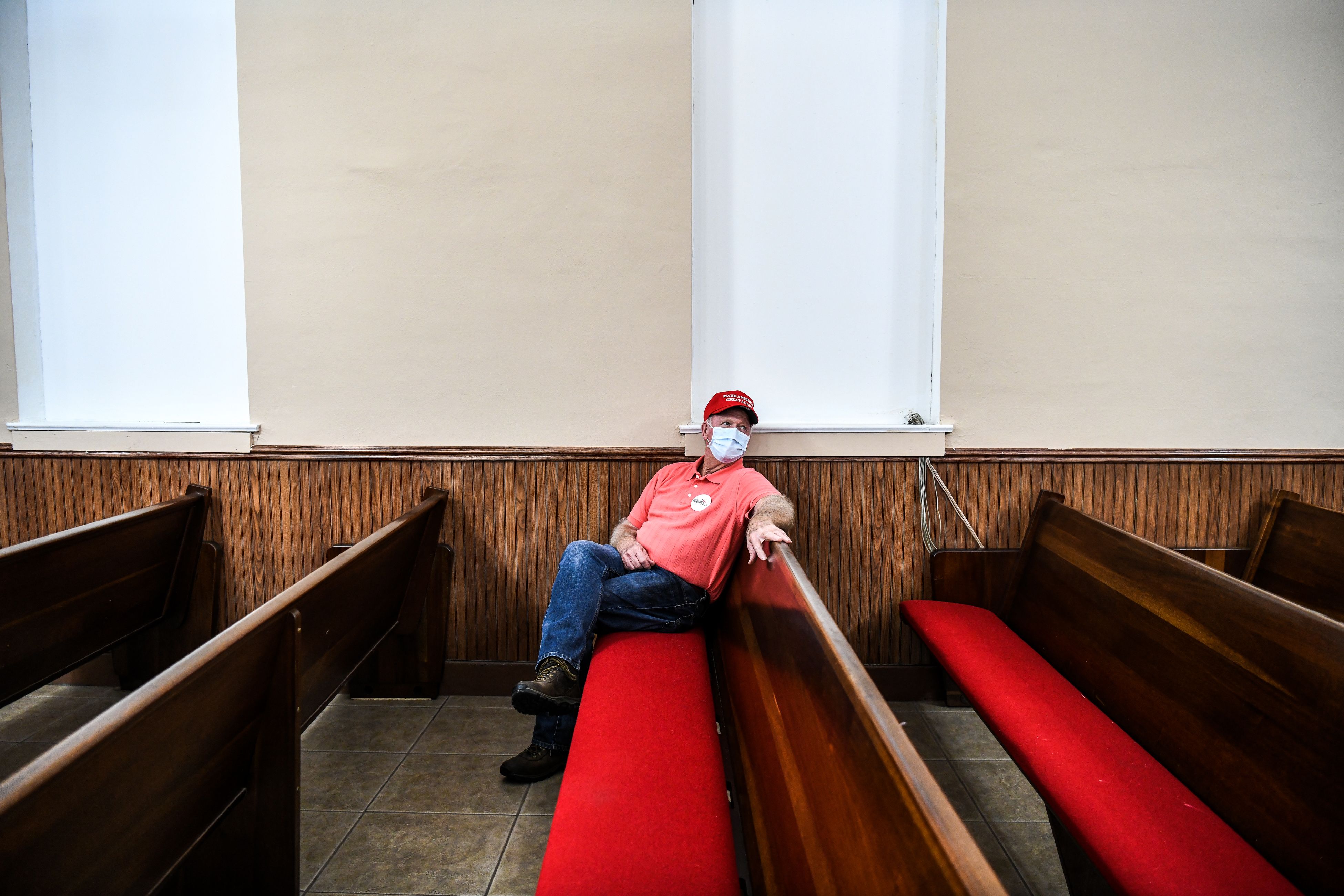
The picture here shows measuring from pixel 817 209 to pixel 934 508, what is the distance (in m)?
1.23

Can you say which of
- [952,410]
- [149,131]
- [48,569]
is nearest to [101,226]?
[149,131]

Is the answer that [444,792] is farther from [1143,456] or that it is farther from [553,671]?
[1143,456]

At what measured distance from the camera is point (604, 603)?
1.93 m

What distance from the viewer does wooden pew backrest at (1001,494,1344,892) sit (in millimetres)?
1052

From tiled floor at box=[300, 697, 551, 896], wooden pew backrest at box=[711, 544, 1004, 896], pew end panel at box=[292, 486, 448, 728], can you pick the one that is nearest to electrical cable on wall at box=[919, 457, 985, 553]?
wooden pew backrest at box=[711, 544, 1004, 896]

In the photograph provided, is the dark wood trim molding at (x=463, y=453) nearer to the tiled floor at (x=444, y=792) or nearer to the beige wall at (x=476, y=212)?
the beige wall at (x=476, y=212)

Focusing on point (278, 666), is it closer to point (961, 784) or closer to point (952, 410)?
point (961, 784)

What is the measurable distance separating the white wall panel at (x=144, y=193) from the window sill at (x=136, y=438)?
14cm

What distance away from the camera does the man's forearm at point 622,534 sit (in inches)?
83.2

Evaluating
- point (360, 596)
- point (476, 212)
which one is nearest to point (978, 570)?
point (360, 596)

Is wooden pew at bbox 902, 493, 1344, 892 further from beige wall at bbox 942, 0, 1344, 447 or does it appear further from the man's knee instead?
the man's knee

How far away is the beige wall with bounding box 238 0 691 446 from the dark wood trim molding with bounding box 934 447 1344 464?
1.13 meters

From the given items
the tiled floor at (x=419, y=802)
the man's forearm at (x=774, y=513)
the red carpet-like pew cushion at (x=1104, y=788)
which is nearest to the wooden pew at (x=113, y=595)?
the tiled floor at (x=419, y=802)

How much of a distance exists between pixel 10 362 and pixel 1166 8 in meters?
4.65
